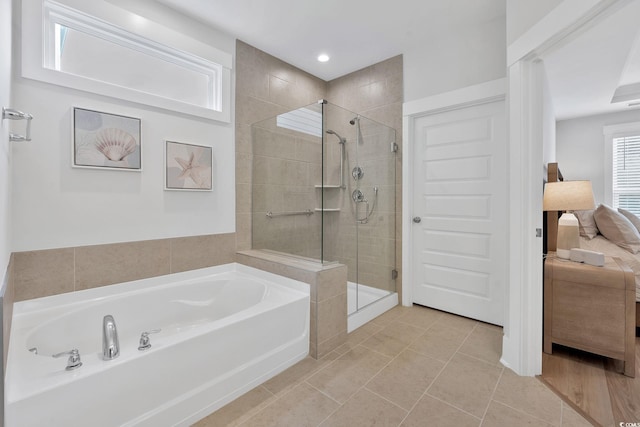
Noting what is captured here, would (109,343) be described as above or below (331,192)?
below

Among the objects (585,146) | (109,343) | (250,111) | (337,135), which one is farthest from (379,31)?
(585,146)

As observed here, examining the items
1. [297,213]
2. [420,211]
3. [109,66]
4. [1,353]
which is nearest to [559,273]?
[420,211]

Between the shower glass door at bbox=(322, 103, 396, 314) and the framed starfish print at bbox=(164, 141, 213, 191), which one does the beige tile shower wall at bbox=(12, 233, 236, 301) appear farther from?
the shower glass door at bbox=(322, 103, 396, 314)

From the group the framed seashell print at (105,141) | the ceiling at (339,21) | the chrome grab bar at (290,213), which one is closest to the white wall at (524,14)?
the ceiling at (339,21)

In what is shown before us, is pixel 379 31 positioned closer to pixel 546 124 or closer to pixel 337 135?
pixel 337 135

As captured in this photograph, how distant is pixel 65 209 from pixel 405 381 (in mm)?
2461

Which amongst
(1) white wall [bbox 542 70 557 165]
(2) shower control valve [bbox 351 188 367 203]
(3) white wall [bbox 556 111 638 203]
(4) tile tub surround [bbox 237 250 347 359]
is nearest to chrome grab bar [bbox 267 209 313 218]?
(4) tile tub surround [bbox 237 250 347 359]

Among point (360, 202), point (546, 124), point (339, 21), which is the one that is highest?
point (339, 21)

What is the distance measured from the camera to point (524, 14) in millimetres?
1768

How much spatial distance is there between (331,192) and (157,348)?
5.70 ft

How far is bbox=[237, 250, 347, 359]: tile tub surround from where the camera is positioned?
6.75 ft

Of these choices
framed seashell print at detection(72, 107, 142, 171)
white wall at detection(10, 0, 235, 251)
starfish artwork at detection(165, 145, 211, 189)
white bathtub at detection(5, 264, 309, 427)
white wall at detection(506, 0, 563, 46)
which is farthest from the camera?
starfish artwork at detection(165, 145, 211, 189)

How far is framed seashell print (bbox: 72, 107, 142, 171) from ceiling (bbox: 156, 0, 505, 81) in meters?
1.08

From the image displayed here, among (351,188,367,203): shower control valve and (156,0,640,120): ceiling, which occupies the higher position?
(156,0,640,120): ceiling
